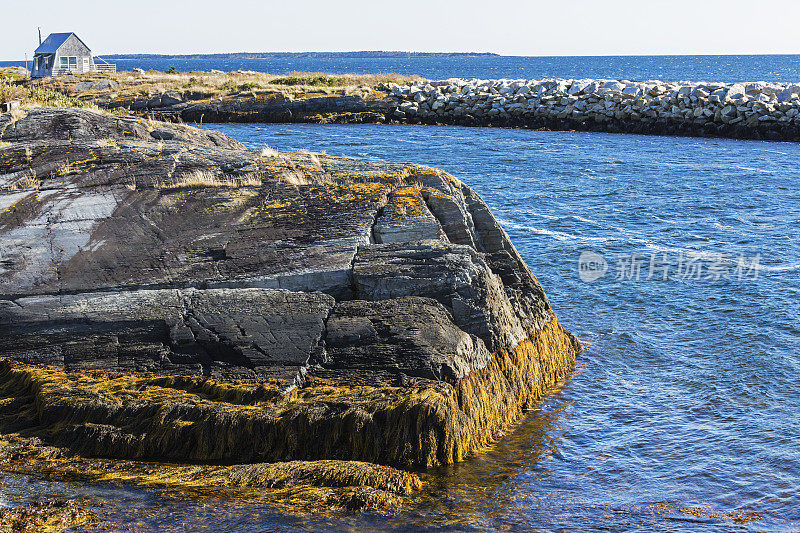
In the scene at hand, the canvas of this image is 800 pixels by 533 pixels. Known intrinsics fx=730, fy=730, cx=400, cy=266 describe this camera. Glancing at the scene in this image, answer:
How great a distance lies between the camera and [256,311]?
9992mm

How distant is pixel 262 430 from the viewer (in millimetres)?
8766

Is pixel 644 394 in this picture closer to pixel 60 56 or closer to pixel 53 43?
pixel 60 56

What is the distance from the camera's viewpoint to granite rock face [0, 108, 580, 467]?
888 centimetres

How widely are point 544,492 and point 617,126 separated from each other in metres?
47.1

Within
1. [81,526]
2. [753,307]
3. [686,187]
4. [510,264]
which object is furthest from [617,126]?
[81,526]

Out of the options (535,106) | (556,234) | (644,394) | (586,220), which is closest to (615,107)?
(535,106)

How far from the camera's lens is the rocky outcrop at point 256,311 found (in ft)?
29.1

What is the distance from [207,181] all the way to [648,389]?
8.30m

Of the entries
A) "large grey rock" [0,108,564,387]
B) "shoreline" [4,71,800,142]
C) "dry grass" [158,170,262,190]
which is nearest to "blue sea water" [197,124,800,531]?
"large grey rock" [0,108,564,387]

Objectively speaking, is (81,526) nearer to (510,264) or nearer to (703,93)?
(510,264)

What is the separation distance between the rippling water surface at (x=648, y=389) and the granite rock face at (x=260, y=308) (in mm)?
1001

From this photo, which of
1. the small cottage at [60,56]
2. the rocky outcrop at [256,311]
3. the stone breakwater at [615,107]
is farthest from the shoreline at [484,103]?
the rocky outcrop at [256,311]

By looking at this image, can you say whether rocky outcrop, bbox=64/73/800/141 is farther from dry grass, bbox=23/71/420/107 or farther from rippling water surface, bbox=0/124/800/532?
rippling water surface, bbox=0/124/800/532

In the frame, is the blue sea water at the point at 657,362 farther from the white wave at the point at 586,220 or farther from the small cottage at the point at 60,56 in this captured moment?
the small cottage at the point at 60,56
